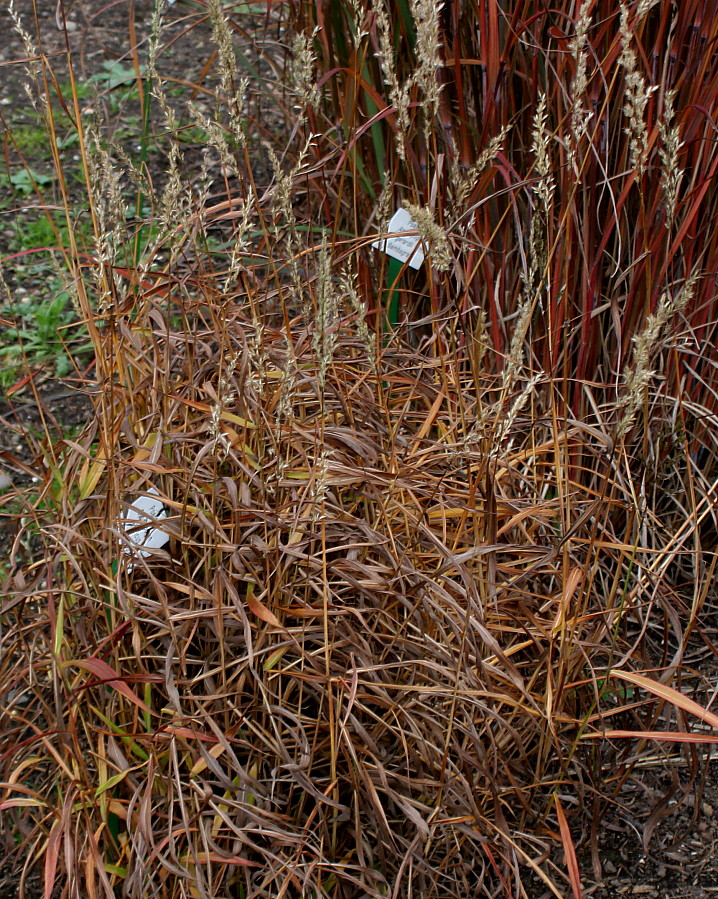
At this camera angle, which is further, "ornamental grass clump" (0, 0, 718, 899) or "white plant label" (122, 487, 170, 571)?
"white plant label" (122, 487, 170, 571)

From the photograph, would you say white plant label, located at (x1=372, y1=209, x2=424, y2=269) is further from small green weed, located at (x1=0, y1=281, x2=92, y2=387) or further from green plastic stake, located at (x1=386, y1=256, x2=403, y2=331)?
small green weed, located at (x1=0, y1=281, x2=92, y2=387)

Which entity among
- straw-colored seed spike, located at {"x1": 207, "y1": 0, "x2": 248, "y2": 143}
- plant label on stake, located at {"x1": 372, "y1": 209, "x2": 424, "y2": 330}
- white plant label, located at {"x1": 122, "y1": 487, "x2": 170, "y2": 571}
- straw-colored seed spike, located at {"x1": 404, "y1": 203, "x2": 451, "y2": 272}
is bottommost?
white plant label, located at {"x1": 122, "y1": 487, "x2": 170, "y2": 571}

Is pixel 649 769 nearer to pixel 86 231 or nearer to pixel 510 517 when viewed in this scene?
pixel 510 517

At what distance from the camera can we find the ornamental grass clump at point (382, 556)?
4.33 feet

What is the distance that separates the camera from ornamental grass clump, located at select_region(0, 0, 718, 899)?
132 centimetres

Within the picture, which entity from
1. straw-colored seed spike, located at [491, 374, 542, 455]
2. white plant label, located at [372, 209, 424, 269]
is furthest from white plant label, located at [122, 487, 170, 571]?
white plant label, located at [372, 209, 424, 269]

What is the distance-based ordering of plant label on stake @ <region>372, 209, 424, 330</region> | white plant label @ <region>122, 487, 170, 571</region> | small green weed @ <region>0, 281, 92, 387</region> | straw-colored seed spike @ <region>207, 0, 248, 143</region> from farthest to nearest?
small green weed @ <region>0, 281, 92, 387</region>
plant label on stake @ <region>372, 209, 424, 330</region>
white plant label @ <region>122, 487, 170, 571</region>
straw-colored seed spike @ <region>207, 0, 248, 143</region>

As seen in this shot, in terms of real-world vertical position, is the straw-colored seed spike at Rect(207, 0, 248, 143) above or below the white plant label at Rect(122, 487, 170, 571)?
above

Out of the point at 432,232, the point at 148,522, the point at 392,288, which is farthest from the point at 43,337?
the point at 432,232

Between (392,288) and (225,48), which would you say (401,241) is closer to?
(392,288)

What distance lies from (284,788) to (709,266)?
1.19 meters

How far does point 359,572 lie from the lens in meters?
1.49

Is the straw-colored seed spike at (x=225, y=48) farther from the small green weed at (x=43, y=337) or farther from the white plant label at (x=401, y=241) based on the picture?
the small green weed at (x=43, y=337)

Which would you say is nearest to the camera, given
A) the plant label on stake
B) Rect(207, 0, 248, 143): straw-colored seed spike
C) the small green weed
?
Rect(207, 0, 248, 143): straw-colored seed spike
